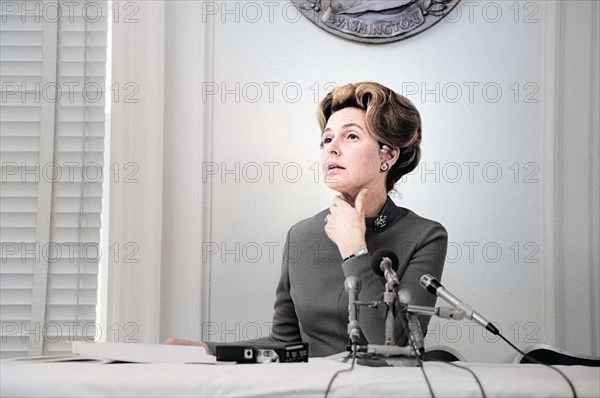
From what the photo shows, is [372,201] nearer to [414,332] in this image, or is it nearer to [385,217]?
[385,217]

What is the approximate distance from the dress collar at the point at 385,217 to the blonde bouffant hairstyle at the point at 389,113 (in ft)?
0.23

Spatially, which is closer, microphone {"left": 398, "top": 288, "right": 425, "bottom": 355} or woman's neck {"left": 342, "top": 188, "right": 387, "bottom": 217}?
microphone {"left": 398, "top": 288, "right": 425, "bottom": 355}

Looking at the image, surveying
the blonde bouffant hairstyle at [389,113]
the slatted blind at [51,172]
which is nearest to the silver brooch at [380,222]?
the blonde bouffant hairstyle at [389,113]

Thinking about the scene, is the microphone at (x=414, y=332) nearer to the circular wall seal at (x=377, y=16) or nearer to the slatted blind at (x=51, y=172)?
the circular wall seal at (x=377, y=16)

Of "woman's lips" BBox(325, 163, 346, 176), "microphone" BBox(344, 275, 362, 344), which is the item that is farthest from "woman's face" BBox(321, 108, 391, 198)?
A: "microphone" BBox(344, 275, 362, 344)

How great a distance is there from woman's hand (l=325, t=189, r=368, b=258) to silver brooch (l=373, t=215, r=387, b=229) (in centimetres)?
6

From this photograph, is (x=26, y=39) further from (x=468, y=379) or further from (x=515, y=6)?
(x=468, y=379)

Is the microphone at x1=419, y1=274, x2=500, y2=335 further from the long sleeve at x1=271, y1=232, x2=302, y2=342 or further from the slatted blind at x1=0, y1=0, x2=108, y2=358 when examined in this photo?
the slatted blind at x1=0, y1=0, x2=108, y2=358

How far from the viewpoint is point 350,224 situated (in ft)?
11.9

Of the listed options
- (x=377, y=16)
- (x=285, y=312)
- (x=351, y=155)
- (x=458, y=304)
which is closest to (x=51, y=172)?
(x=285, y=312)

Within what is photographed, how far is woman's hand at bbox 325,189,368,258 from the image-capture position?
3605 millimetres

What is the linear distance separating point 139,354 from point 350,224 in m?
1.41

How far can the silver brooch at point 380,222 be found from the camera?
3.65 m

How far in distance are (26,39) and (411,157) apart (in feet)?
5.90
